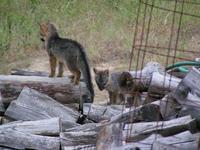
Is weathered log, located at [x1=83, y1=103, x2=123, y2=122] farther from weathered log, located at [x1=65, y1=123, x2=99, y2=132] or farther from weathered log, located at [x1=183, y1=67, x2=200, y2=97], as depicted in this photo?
weathered log, located at [x1=183, y1=67, x2=200, y2=97]

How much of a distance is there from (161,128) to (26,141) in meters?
1.29

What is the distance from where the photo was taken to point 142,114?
250 inches

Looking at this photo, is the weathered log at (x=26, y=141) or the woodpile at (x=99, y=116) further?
the weathered log at (x=26, y=141)

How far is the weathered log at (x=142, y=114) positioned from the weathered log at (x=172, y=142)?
1.93 feet

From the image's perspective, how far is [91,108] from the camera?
743 cm

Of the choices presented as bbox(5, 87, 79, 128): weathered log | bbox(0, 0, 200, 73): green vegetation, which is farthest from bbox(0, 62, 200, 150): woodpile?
bbox(0, 0, 200, 73): green vegetation

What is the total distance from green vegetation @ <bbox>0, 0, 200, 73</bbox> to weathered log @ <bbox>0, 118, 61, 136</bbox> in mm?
4819

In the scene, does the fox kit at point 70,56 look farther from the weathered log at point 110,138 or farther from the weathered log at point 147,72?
the weathered log at point 110,138

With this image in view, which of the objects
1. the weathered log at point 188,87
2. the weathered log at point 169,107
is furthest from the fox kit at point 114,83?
the weathered log at point 188,87

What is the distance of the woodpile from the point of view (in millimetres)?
5633

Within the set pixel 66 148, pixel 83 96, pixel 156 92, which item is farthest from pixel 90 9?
pixel 66 148

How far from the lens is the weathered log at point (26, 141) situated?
6.11 m

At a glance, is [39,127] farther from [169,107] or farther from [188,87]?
[188,87]

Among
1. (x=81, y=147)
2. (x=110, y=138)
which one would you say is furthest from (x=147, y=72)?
(x=110, y=138)
